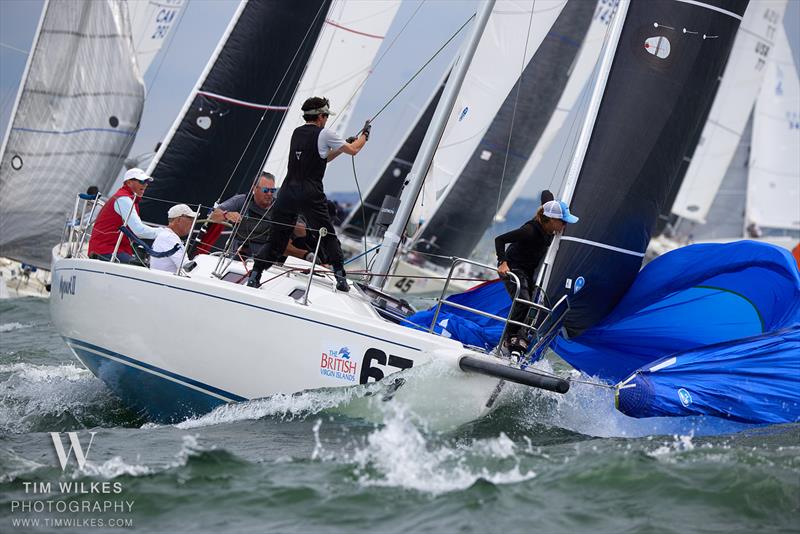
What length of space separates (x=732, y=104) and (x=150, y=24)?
16882 millimetres

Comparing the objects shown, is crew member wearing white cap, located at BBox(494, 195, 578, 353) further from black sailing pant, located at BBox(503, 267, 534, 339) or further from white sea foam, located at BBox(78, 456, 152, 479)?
white sea foam, located at BBox(78, 456, 152, 479)

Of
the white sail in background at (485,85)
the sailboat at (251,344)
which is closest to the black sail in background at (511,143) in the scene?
the white sail in background at (485,85)

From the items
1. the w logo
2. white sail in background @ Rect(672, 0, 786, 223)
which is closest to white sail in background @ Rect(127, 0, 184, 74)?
the w logo

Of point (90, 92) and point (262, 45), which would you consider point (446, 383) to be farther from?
point (90, 92)

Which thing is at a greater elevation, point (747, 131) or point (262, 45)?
point (747, 131)

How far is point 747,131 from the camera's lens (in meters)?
31.4

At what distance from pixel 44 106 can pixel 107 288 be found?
6290 millimetres

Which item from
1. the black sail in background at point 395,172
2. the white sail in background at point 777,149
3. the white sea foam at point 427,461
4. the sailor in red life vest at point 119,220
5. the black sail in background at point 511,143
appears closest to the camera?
the white sea foam at point 427,461

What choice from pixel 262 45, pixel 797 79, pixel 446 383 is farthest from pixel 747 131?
pixel 446 383

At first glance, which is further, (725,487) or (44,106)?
(44,106)

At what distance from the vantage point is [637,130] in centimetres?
637

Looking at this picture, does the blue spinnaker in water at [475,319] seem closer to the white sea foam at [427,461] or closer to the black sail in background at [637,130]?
the black sail in background at [637,130]

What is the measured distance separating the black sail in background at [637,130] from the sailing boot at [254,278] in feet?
6.49

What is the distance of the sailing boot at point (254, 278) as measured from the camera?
6.05 meters
